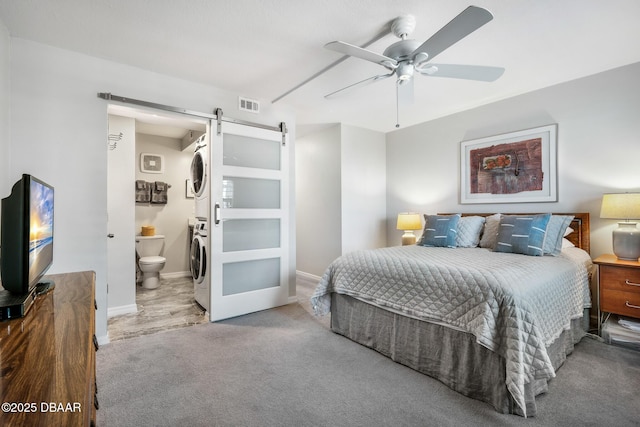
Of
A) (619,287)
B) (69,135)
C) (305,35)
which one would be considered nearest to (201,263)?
(69,135)

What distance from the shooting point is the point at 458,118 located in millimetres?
4094

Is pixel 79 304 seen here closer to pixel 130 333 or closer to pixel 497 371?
pixel 130 333

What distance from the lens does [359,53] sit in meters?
1.95

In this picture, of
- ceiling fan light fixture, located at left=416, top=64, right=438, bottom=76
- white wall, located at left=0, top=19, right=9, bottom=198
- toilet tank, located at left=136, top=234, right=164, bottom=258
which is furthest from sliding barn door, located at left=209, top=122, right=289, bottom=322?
toilet tank, located at left=136, top=234, right=164, bottom=258

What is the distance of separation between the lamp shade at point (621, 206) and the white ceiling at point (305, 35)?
1.23m

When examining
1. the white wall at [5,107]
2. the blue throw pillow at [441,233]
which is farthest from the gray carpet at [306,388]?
the white wall at [5,107]

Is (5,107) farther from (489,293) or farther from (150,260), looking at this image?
(489,293)

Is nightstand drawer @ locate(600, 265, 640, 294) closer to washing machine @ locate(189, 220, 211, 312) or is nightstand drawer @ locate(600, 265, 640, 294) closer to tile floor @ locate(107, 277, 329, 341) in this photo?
tile floor @ locate(107, 277, 329, 341)

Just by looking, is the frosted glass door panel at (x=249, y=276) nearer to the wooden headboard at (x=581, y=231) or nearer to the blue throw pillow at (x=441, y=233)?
the blue throw pillow at (x=441, y=233)

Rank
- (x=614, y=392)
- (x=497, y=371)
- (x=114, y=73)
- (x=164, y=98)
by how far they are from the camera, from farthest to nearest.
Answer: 1. (x=164, y=98)
2. (x=114, y=73)
3. (x=614, y=392)
4. (x=497, y=371)

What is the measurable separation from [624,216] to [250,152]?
3.54m

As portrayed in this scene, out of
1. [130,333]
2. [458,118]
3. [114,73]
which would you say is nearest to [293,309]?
[130,333]

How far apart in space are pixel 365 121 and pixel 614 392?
371 cm

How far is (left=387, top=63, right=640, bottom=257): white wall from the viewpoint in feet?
9.29
